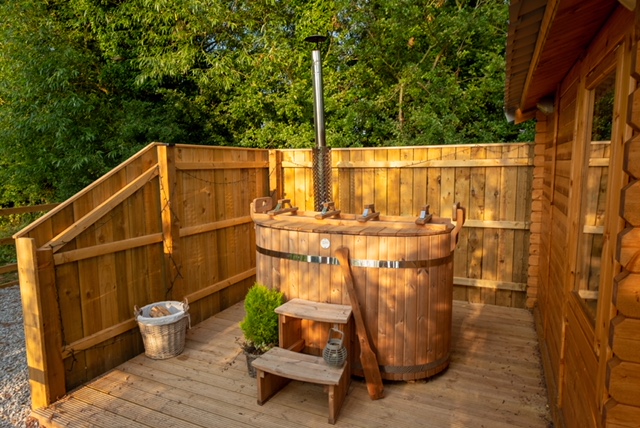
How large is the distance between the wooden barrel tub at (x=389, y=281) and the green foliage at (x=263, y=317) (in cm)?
19

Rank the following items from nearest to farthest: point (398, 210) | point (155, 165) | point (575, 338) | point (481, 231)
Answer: point (575, 338)
point (155, 165)
point (481, 231)
point (398, 210)

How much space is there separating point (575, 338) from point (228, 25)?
8.13 metres

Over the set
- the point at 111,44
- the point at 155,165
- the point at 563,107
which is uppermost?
the point at 111,44

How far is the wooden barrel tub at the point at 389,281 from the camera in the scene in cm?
321

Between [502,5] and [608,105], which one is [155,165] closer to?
[608,105]

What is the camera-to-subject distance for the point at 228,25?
8359mm

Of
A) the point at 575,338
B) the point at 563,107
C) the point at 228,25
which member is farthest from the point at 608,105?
the point at 228,25

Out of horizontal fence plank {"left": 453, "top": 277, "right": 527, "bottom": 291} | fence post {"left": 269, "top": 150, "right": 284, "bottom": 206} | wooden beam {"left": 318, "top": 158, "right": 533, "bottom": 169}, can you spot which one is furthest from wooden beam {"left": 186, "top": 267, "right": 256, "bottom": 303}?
horizontal fence plank {"left": 453, "top": 277, "right": 527, "bottom": 291}

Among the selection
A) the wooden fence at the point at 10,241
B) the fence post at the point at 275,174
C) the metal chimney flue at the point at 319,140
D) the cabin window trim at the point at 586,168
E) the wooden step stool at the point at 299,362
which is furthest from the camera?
the fence post at the point at 275,174

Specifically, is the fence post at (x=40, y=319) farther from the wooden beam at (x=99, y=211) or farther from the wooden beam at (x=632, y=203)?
the wooden beam at (x=632, y=203)

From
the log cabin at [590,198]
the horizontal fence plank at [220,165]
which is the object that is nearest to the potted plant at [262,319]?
the horizontal fence plank at [220,165]

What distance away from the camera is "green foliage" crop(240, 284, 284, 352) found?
11.3ft

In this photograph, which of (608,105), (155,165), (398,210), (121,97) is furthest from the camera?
(121,97)

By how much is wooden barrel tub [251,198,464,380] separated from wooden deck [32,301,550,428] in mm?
241
